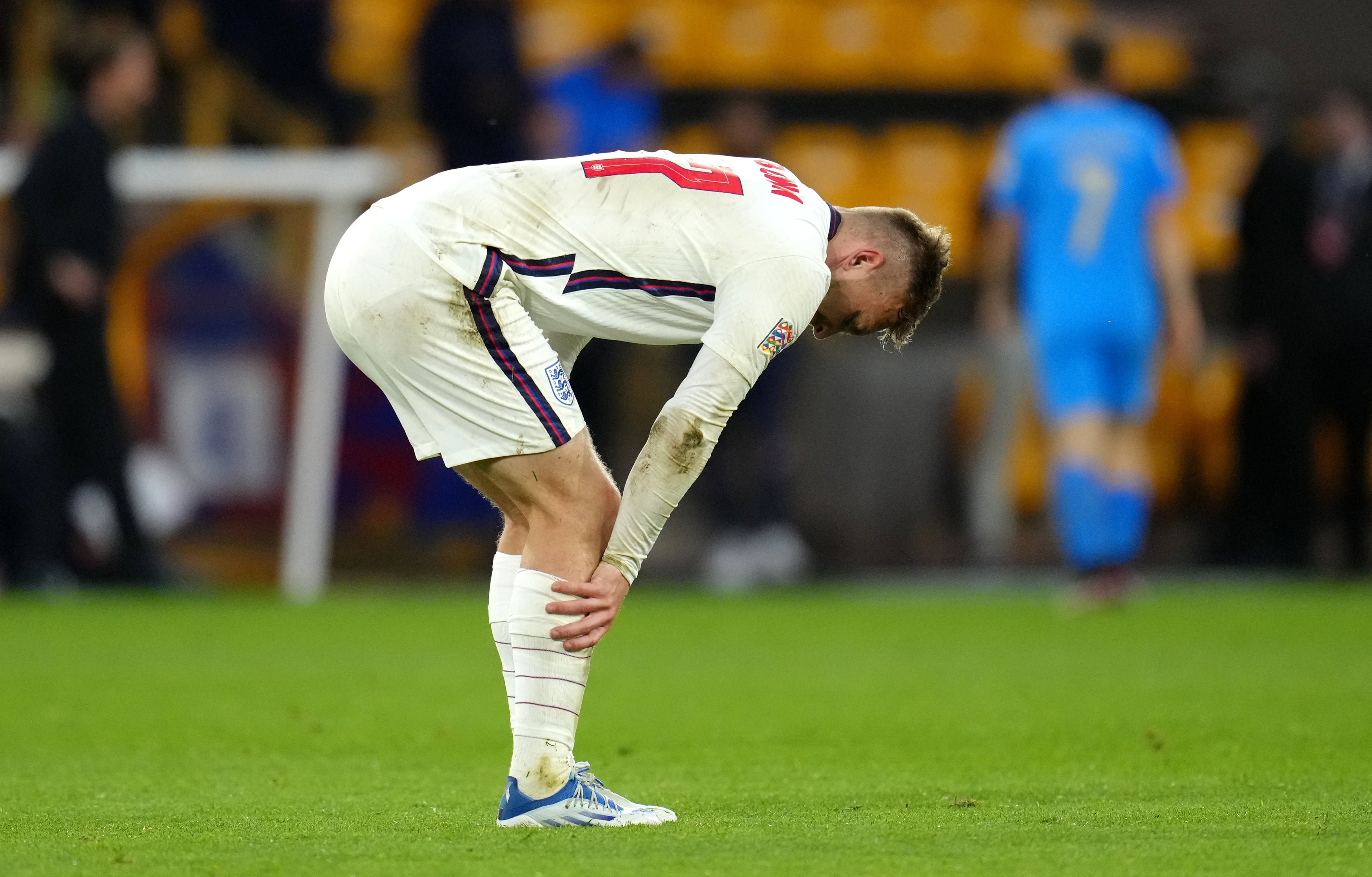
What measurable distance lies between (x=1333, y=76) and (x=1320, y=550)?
679 cm

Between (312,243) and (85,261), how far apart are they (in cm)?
129

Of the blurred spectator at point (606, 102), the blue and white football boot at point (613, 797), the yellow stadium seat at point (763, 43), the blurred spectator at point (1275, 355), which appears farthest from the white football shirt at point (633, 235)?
the yellow stadium seat at point (763, 43)

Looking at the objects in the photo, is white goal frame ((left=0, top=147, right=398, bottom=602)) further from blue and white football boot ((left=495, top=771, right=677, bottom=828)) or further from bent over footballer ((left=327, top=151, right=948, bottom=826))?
blue and white football boot ((left=495, top=771, right=677, bottom=828))

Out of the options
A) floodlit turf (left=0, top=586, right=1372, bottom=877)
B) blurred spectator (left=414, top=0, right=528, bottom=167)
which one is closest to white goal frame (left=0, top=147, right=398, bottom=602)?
blurred spectator (left=414, top=0, right=528, bottom=167)

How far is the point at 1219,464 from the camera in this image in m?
13.9

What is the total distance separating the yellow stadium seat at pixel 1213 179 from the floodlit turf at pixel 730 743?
677 cm

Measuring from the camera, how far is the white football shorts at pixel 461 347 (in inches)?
165

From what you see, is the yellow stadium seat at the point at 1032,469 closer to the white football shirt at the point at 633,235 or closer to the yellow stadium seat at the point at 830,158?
the yellow stadium seat at the point at 830,158

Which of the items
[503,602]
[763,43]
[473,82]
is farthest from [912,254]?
[763,43]

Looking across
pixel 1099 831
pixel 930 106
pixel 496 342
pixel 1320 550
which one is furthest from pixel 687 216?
pixel 930 106

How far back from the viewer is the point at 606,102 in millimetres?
12492

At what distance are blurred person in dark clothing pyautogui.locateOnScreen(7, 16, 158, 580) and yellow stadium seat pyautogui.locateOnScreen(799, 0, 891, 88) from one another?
25.5 ft

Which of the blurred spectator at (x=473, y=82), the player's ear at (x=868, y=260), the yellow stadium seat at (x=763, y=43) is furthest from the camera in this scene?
the yellow stadium seat at (x=763, y=43)

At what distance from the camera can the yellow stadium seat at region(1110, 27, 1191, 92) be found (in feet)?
56.7
